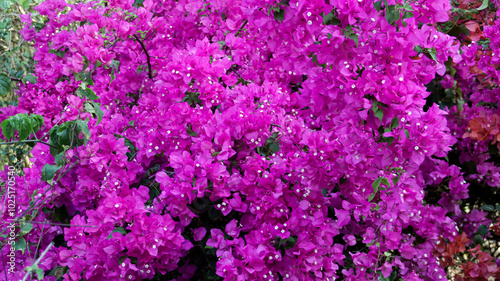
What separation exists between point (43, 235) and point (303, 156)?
41.2 inches

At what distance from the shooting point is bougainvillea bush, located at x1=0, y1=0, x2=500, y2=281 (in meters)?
1.29

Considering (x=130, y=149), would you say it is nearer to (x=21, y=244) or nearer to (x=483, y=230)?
(x=21, y=244)

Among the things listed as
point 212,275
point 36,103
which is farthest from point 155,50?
point 212,275

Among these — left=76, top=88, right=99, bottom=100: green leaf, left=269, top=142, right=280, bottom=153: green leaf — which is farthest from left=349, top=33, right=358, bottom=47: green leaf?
left=76, top=88, right=99, bottom=100: green leaf

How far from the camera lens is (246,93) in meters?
1.67

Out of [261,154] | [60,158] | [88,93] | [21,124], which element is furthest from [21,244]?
[261,154]

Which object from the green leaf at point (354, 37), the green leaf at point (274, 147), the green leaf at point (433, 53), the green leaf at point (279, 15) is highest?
the green leaf at point (354, 37)

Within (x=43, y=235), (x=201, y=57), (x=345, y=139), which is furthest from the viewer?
(x=43, y=235)

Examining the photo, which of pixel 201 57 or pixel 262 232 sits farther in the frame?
pixel 201 57

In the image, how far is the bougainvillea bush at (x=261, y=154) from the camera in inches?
50.7

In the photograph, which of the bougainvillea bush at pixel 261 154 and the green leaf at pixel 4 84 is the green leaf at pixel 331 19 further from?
the green leaf at pixel 4 84

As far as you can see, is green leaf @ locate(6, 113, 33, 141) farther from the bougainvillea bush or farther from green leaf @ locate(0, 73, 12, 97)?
green leaf @ locate(0, 73, 12, 97)

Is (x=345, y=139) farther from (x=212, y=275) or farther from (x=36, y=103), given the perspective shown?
(x=36, y=103)

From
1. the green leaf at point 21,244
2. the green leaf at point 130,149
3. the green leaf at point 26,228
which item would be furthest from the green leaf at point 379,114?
the green leaf at point 21,244
